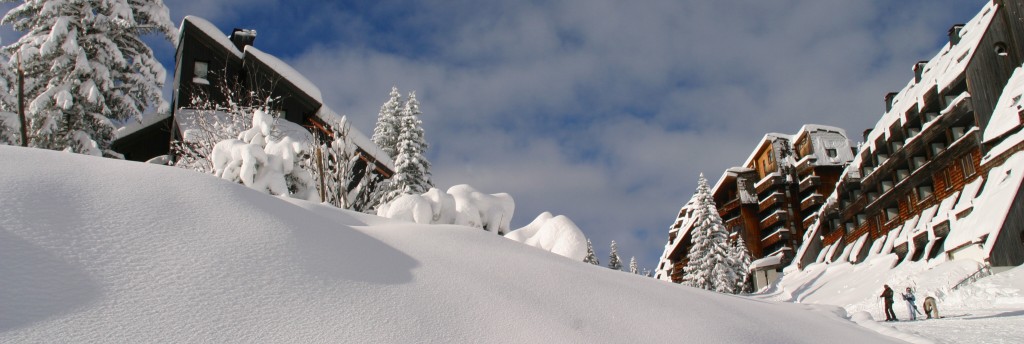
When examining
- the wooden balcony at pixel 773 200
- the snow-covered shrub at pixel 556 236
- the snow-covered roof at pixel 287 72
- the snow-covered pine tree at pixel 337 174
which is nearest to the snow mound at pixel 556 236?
the snow-covered shrub at pixel 556 236

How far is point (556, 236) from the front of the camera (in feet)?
31.4

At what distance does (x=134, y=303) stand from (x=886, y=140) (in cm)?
4891

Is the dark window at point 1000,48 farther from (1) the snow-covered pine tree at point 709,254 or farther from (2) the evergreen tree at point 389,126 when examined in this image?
(2) the evergreen tree at point 389,126

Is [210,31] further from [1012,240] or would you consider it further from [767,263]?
[767,263]

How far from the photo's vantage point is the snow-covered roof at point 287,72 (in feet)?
109

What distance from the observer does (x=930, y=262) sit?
1340 inches

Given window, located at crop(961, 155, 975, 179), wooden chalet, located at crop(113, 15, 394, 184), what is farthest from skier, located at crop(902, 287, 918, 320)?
wooden chalet, located at crop(113, 15, 394, 184)

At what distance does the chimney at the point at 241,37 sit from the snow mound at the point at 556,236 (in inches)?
1124

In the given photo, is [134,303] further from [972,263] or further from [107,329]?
[972,263]

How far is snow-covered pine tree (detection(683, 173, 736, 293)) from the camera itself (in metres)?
57.5

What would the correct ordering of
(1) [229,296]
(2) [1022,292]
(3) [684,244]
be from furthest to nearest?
(3) [684,244], (2) [1022,292], (1) [229,296]

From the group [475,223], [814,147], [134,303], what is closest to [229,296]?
[134,303]

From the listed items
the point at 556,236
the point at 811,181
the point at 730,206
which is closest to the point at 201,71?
the point at 556,236

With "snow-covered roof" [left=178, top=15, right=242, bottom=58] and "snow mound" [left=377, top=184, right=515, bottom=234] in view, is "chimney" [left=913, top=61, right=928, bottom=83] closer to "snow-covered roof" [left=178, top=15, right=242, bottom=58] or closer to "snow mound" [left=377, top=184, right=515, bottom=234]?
"snow-covered roof" [left=178, top=15, right=242, bottom=58]
